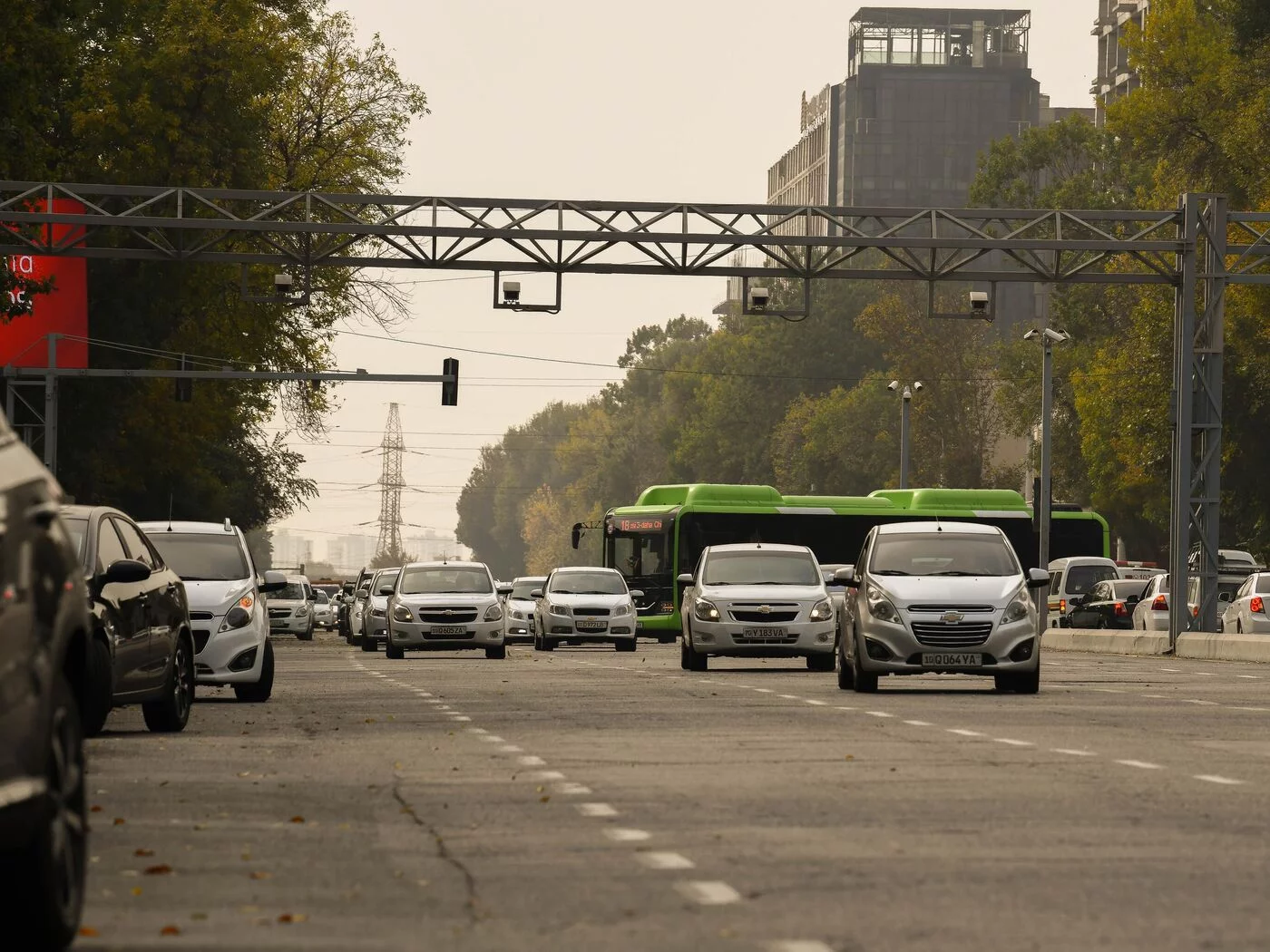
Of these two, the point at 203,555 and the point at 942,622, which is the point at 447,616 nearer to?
the point at 942,622

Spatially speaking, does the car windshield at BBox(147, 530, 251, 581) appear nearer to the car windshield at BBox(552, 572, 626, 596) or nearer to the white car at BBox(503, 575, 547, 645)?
the car windshield at BBox(552, 572, 626, 596)

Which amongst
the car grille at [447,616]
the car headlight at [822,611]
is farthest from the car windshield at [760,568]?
the car grille at [447,616]

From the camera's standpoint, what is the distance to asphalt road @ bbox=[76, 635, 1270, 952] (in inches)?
319

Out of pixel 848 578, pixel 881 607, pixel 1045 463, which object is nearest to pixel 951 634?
pixel 881 607

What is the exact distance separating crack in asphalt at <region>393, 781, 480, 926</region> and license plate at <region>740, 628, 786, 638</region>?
63.1 ft

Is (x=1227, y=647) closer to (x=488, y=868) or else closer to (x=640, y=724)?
(x=640, y=724)

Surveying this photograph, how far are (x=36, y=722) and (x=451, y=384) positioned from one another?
44671 mm

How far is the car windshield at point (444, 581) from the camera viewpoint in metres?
42.2

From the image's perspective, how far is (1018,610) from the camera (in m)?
25.9

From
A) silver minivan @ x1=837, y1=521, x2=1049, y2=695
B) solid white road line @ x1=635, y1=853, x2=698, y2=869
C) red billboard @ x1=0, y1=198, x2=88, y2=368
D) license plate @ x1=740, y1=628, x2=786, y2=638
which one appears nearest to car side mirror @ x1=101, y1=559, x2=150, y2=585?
solid white road line @ x1=635, y1=853, x2=698, y2=869

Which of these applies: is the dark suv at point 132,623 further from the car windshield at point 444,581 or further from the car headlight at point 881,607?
the car windshield at point 444,581

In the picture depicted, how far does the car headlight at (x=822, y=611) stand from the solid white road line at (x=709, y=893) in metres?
23.7

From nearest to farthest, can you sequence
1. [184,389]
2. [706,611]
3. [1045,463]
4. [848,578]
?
[848,578], [706,611], [184,389], [1045,463]

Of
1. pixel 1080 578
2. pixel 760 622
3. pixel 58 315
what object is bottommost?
pixel 760 622
